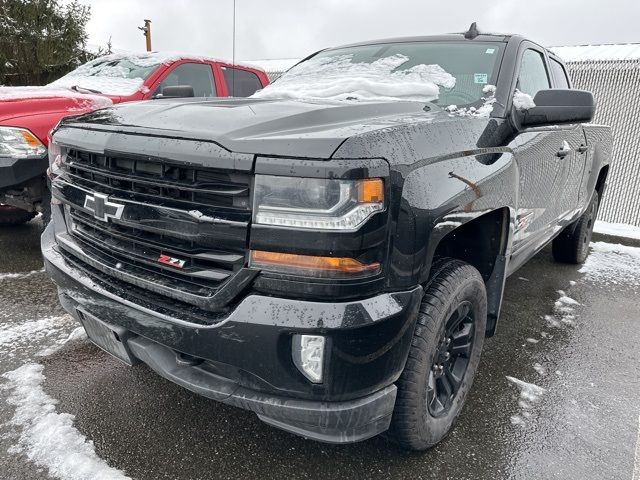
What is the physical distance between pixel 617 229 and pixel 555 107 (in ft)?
18.2

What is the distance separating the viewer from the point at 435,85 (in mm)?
2627

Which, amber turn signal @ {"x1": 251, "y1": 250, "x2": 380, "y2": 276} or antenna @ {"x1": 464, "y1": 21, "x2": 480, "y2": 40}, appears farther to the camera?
antenna @ {"x1": 464, "y1": 21, "x2": 480, "y2": 40}

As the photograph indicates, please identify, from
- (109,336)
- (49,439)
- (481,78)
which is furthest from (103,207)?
(481,78)

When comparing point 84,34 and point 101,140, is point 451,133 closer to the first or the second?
point 101,140

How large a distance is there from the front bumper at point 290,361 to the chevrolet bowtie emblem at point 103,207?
369mm

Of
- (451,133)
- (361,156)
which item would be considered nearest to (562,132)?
(451,133)

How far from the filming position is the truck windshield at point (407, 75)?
257 cm

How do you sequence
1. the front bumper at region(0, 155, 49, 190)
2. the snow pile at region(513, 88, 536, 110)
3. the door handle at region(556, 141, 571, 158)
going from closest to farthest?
the snow pile at region(513, 88, 536, 110) < the door handle at region(556, 141, 571, 158) < the front bumper at region(0, 155, 49, 190)

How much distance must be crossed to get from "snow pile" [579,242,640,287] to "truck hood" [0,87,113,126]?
494 centimetres

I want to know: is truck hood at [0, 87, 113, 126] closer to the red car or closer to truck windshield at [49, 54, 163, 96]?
the red car

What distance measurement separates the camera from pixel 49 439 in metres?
2.05

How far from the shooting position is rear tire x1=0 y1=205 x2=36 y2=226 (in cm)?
522

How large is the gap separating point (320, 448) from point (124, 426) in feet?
2.87

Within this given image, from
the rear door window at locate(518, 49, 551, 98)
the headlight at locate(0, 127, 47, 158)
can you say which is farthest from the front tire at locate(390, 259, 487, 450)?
the headlight at locate(0, 127, 47, 158)
